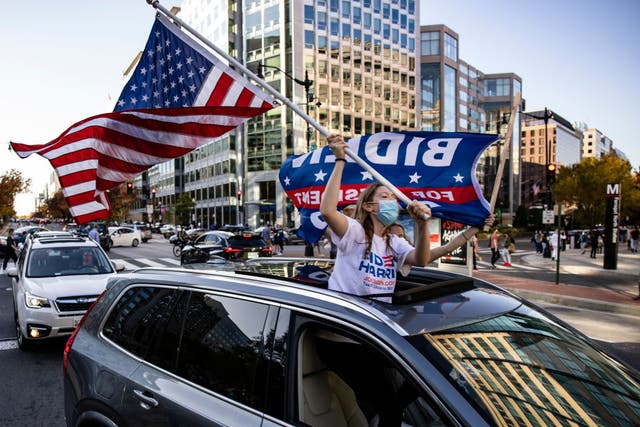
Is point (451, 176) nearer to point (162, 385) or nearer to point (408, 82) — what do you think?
point (162, 385)

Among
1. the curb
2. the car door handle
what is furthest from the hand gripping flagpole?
the curb

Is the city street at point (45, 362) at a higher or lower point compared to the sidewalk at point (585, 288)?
higher

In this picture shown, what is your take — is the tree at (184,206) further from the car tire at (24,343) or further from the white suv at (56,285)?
the car tire at (24,343)

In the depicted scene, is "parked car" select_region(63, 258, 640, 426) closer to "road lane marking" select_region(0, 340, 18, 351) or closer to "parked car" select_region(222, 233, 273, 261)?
"road lane marking" select_region(0, 340, 18, 351)

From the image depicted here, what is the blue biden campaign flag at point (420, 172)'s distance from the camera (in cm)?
440

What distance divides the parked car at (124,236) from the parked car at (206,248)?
15.4 m

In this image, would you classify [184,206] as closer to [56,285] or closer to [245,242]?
[245,242]

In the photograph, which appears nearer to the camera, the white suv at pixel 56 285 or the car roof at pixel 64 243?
the white suv at pixel 56 285

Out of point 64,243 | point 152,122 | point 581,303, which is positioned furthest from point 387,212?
point 581,303

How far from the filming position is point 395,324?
6.15 ft

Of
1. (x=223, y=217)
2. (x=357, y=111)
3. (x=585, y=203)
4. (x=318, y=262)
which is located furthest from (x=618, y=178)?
(x=223, y=217)

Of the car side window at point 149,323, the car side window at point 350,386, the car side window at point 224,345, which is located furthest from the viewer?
the car side window at point 149,323

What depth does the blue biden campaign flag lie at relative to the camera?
14.4 ft

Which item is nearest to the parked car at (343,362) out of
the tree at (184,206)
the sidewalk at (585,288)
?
the sidewalk at (585,288)
